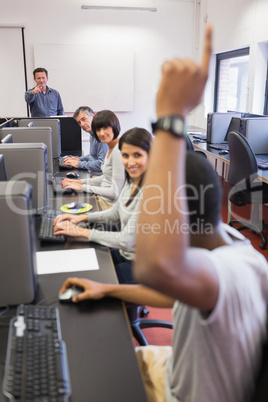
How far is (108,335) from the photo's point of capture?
1036mm

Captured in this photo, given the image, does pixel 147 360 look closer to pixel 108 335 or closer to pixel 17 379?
pixel 108 335

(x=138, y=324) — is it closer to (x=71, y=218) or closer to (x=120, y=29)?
(x=71, y=218)

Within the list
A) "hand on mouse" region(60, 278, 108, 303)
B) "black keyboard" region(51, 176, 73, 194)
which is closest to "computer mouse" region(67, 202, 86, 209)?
"black keyboard" region(51, 176, 73, 194)

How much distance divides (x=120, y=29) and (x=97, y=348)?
573 cm

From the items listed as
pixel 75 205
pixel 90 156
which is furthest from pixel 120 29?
pixel 75 205

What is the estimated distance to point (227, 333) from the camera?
717 millimetres

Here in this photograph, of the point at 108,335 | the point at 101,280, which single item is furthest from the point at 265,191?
the point at 108,335

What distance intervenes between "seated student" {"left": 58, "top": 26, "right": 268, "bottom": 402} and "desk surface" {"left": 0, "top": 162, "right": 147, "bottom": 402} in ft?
Result: 0.40

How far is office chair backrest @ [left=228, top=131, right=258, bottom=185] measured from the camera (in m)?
2.99

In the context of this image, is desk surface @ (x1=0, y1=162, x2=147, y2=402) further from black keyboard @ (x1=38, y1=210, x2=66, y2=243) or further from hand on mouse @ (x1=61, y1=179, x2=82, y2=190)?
hand on mouse @ (x1=61, y1=179, x2=82, y2=190)

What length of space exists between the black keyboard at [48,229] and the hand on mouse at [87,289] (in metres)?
0.46

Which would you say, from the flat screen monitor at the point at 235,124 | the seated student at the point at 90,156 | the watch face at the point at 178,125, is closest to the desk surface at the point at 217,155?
the flat screen monitor at the point at 235,124

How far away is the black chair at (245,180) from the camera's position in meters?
3.02

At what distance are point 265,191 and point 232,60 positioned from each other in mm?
2977
